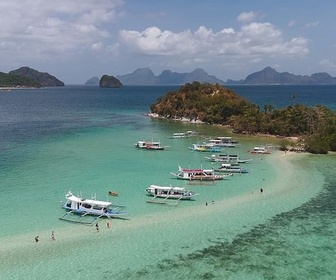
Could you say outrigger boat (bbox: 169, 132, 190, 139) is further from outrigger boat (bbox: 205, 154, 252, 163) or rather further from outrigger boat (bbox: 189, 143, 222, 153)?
outrigger boat (bbox: 205, 154, 252, 163)

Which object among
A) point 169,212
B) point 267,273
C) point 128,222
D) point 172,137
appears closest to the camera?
point 267,273

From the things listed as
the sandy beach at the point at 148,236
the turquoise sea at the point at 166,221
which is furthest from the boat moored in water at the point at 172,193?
the sandy beach at the point at 148,236

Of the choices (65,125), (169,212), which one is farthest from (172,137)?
(169,212)

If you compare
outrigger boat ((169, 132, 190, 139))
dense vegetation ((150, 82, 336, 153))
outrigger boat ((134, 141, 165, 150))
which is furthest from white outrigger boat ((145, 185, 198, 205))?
outrigger boat ((169, 132, 190, 139))

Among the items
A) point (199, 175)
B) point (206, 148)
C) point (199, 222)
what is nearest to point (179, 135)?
point (206, 148)

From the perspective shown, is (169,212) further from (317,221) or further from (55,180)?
(55,180)

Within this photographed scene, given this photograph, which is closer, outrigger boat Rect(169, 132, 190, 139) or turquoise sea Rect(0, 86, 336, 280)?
turquoise sea Rect(0, 86, 336, 280)

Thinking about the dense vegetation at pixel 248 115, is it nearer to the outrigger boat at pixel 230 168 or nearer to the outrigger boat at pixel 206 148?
the outrigger boat at pixel 206 148
